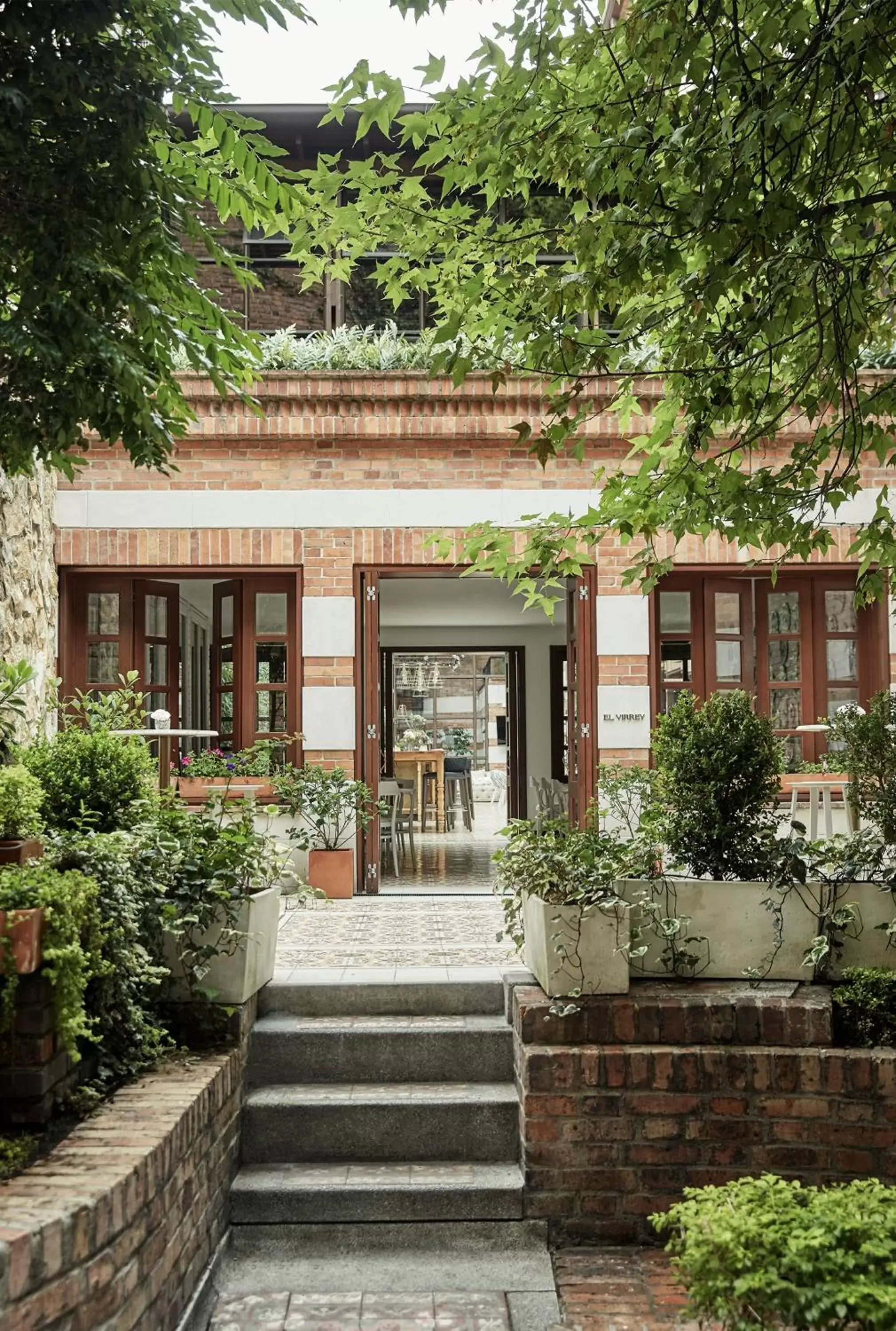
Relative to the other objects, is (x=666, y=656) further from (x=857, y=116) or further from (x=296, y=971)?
(x=857, y=116)

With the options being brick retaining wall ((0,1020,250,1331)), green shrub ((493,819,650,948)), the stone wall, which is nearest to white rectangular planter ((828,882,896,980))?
green shrub ((493,819,650,948))

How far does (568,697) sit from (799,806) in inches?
73.3

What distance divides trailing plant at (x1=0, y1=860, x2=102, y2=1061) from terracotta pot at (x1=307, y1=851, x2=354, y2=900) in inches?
183

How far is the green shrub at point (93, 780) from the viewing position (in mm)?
4289

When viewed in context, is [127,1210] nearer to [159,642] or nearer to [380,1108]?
[380,1108]

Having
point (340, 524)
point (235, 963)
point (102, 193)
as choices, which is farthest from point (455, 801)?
point (102, 193)

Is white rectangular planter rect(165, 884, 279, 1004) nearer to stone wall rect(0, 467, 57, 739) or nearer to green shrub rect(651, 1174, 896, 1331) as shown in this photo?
green shrub rect(651, 1174, 896, 1331)

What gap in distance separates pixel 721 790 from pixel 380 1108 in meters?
1.72

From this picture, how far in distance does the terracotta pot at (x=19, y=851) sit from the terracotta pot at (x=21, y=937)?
475mm

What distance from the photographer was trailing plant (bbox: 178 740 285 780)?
7.73 meters

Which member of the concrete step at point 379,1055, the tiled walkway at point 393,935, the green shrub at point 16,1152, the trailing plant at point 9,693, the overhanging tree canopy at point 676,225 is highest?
the overhanging tree canopy at point 676,225

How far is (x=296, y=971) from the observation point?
15.7ft

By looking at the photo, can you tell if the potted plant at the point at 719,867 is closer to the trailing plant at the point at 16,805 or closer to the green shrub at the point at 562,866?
the green shrub at the point at 562,866

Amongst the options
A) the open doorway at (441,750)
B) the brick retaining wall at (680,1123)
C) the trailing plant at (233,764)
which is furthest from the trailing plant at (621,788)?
the brick retaining wall at (680,1123)
